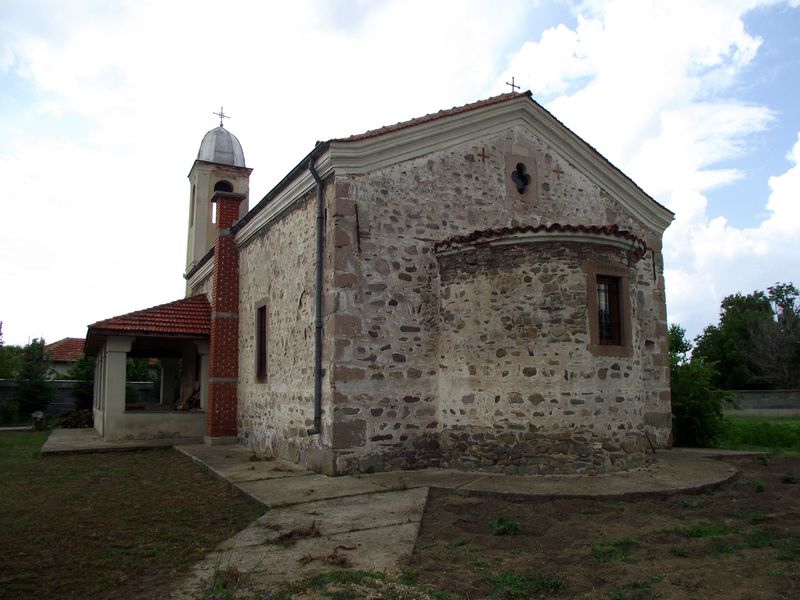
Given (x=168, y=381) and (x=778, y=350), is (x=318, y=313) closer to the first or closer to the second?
(x=168, y=381)

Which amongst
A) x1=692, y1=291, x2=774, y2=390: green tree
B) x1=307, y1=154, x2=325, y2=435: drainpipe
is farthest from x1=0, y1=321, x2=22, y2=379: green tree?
x1=692, y1=291, x2=774, y2=390: green tree

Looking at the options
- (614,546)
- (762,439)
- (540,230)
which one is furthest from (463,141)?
(762,439)

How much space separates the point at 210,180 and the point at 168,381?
25.6ft

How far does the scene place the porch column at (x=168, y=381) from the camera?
23875mm

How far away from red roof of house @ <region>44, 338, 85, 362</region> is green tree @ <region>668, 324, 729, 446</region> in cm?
2757

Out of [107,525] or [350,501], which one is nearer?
[107,525]

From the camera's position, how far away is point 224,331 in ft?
47.0

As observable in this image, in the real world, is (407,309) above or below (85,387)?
above

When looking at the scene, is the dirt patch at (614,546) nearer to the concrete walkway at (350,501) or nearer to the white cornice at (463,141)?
the concrete walkway at (350,501)

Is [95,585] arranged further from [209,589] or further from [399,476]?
[399,476]

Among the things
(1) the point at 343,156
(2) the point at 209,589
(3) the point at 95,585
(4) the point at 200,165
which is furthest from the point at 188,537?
(4) the point at 200,165

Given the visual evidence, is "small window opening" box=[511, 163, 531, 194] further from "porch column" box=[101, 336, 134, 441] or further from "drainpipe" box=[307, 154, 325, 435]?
"porch column" box=[101, 336, 134, 441]

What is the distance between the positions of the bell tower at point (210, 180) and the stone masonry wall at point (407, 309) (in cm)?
1350

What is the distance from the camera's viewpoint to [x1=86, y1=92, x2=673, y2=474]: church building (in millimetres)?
8844
